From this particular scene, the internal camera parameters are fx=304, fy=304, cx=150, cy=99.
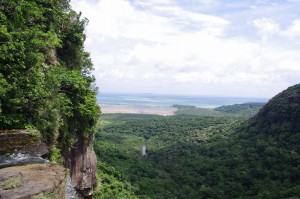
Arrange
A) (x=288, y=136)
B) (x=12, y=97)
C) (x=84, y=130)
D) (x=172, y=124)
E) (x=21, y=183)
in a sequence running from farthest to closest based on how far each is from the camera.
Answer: (x=172, y=124) → (x=288, y=136) → (x=84, y=130) → (x=12, y=97) → (x=21, y=183)

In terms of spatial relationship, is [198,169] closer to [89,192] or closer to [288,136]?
[288,136]

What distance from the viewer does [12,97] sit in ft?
42.2

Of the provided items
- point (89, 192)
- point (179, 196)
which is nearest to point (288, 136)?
point (179, 196)

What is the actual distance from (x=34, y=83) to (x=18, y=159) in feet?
13.6

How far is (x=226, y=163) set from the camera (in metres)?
69.6

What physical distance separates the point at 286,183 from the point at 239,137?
92.1 feet

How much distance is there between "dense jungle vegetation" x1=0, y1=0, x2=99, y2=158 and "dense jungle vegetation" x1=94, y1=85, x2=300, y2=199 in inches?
1062

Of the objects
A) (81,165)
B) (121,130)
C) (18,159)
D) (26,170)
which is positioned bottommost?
(121,130)

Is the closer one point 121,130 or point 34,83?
point 34,83

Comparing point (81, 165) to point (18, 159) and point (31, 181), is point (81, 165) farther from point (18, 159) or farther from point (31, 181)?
Result: point (31, 181)

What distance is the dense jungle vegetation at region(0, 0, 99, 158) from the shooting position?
511 inches

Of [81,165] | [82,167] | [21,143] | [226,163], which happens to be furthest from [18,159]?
[226,163]

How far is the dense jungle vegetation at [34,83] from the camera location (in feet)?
42.6

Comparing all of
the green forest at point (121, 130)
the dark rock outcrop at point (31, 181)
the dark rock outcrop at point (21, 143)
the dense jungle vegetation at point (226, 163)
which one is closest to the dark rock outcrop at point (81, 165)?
the green forest at point (121, 130)
